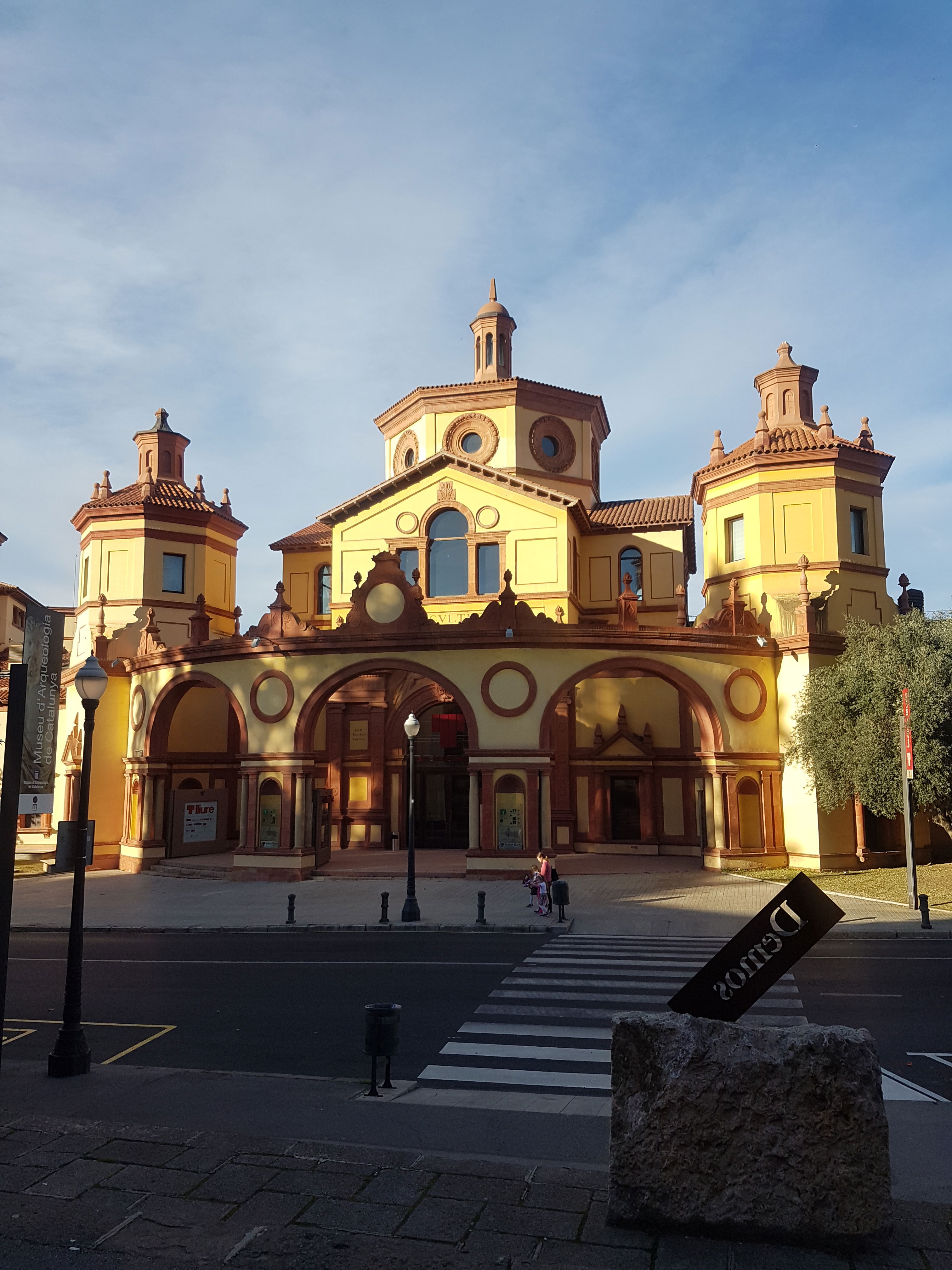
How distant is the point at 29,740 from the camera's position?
28.2 meters

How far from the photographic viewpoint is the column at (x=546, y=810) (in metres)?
27.9

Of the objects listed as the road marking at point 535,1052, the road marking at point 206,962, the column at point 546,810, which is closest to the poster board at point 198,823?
the column at point 546,810

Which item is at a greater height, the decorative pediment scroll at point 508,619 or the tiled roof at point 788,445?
the tiled roof at point 788,445

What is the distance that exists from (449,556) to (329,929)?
18.4m

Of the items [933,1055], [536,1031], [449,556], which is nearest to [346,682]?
[449,556]

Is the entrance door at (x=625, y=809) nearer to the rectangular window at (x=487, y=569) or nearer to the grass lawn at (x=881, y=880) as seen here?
A: the grass lawn at (x=881, y=880)

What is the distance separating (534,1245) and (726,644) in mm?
25128

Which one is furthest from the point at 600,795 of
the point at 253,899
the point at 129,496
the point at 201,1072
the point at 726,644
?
the point at 201,1072

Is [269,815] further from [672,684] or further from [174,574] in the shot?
[174,574]

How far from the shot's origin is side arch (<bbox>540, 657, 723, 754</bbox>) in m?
28.4

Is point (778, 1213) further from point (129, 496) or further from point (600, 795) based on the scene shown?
point (129, 496)

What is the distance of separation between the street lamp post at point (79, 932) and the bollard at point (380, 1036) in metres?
3.10

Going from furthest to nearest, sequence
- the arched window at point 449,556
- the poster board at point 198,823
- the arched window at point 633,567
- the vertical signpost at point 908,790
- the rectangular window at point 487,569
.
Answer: the arched window at point 633,567, the arched window at point 449,556, the rectangular window at point 487,569, the poster board at point 198,823, the vertical signpost at point 908,790

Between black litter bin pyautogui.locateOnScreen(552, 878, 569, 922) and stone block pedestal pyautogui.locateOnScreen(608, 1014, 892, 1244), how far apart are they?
14607 mm
